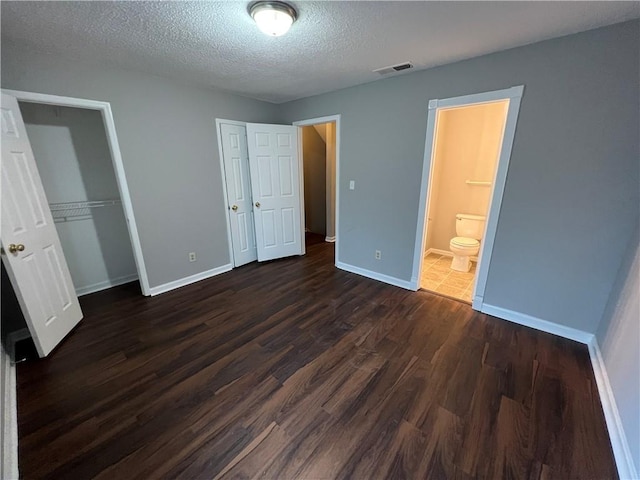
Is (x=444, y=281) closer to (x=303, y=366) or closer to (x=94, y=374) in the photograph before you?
(x=303, y=366)

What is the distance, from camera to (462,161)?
3.87 metres

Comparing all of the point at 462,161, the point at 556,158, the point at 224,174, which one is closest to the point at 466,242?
the point at 462,161

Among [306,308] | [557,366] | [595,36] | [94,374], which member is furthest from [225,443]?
[595,36]

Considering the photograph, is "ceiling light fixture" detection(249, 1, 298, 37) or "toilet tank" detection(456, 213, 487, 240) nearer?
"ceiling light fixture" detection(249, 1, 298, 37)

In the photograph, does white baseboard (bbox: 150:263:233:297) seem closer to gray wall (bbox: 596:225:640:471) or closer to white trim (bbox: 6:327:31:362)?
white trim (bbox: 6:327:31:362)

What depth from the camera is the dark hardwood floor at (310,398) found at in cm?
132

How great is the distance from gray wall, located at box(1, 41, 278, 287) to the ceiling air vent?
190 centimetres

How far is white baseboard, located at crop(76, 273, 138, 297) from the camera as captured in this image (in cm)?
305

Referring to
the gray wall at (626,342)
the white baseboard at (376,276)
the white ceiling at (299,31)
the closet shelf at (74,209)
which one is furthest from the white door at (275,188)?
the gray wall at (626,342)

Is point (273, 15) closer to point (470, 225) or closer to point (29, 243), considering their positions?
point (29, 243)

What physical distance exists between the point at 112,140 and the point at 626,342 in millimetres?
4272

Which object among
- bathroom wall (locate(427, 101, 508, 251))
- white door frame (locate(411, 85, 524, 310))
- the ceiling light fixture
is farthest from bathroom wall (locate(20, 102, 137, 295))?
bathroom wall (locate(427, 101, 508, 251))

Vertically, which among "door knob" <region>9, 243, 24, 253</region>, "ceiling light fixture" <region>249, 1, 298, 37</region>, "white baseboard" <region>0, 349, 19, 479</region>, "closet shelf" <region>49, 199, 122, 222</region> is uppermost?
"ceiling light fixture" <region>249, 1, 298, 37</region>

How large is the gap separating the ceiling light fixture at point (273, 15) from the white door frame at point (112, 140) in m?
1.85
